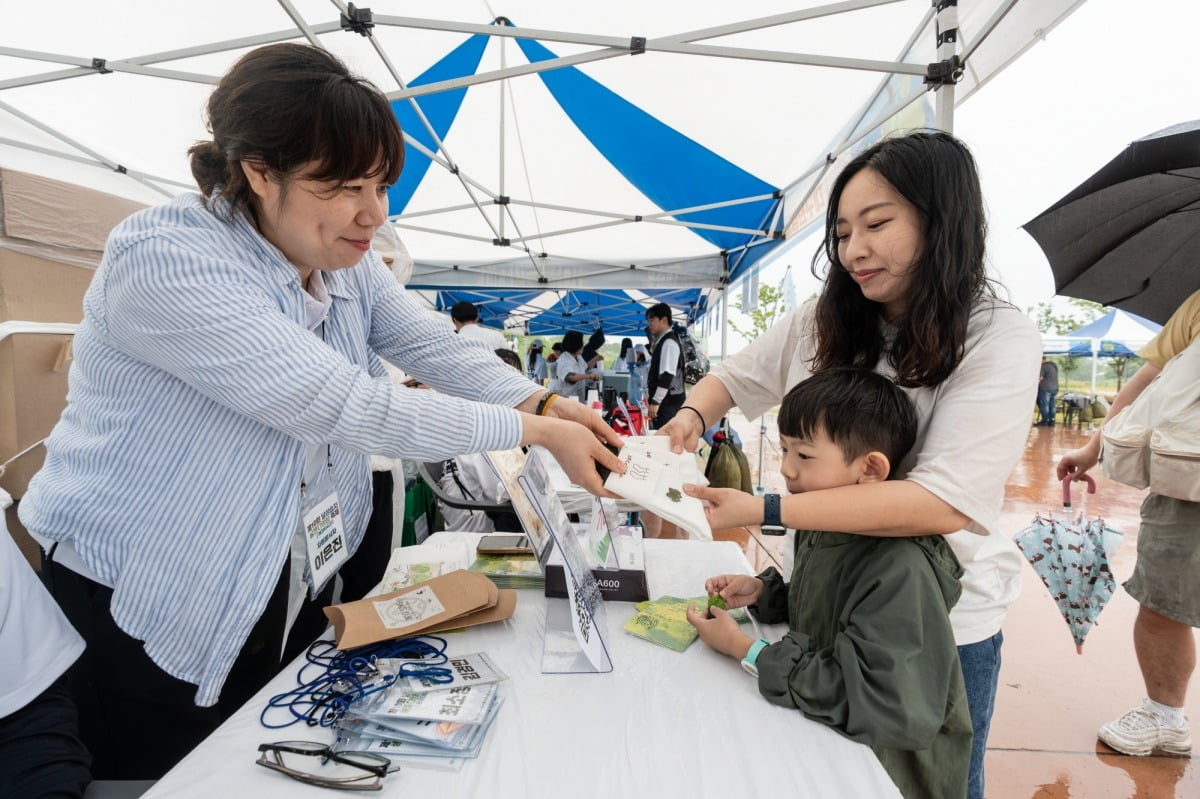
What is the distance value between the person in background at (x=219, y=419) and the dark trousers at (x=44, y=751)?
0.05 meters

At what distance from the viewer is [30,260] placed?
167 centimetres

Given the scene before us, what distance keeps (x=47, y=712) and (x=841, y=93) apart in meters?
4.57

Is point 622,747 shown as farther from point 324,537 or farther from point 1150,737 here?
point 1150,737

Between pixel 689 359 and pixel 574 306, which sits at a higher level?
pixel 574 306

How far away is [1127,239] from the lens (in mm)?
2139

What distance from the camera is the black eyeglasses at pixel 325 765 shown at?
2.45 feet

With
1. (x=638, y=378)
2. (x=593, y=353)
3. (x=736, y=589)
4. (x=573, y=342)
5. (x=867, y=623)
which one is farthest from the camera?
(x=593, y=353)

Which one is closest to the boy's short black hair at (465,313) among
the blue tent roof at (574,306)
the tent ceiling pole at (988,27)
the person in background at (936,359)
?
the blue tent roof at (574,306)

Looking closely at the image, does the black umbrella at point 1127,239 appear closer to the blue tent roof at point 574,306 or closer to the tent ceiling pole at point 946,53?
the tent ceiling pole at point 946,53

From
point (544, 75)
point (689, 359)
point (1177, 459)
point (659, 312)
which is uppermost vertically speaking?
point (544, 75)

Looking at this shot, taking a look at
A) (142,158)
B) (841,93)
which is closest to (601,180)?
(841,93)

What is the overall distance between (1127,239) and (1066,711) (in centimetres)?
176

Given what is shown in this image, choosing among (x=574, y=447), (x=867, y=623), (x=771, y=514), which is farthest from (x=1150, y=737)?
(x=574, y=447)

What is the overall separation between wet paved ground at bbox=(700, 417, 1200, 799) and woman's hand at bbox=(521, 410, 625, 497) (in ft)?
5.86
